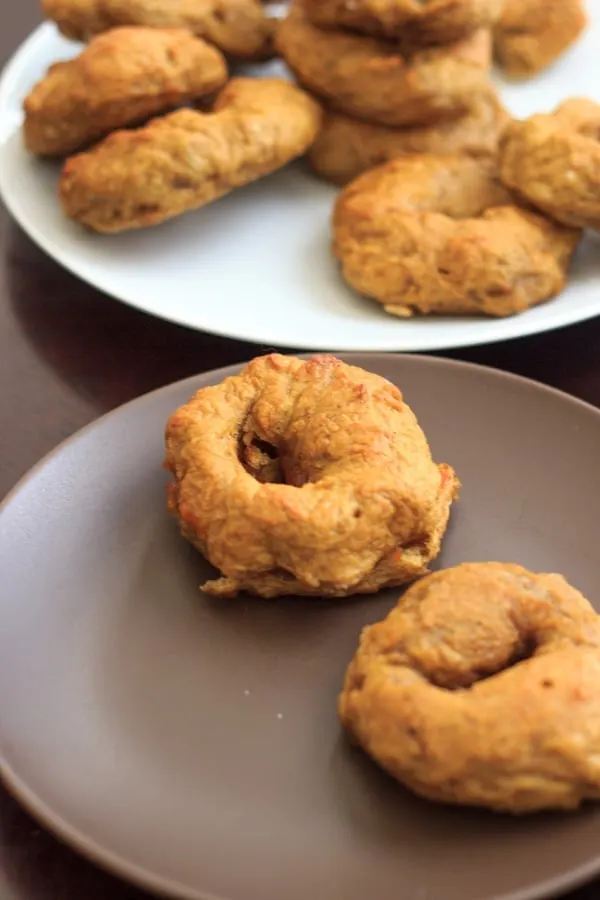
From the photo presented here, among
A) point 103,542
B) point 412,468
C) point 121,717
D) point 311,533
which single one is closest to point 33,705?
point 121,717

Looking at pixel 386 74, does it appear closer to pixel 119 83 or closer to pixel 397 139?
pixel 397 139

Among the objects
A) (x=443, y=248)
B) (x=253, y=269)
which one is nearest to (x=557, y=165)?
(x=443, y=248)

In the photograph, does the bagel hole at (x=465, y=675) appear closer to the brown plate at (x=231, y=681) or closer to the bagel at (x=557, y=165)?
the brown plate at (x=231, y=681)

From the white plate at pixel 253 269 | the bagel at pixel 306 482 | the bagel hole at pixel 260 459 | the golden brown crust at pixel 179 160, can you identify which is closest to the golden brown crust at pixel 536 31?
the white plate at pixel 253 269

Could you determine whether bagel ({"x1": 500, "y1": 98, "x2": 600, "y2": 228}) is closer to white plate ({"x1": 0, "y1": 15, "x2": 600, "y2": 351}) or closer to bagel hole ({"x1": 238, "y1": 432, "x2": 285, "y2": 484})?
white plate ({"x1": 0, "y1": 15, "x2": 600, "y2": 351})

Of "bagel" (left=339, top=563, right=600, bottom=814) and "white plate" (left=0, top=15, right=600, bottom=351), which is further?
"white plate" (left=0, top=15, right=600, bottom=351)

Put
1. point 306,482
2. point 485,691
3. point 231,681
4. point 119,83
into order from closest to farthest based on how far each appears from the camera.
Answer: point 485,691
point 231,681
point 306,482
point 119,83

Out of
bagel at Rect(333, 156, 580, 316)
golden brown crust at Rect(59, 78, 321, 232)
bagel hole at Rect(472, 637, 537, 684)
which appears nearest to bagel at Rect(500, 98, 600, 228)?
bagel at Rect(333, 156, 580, 316)
